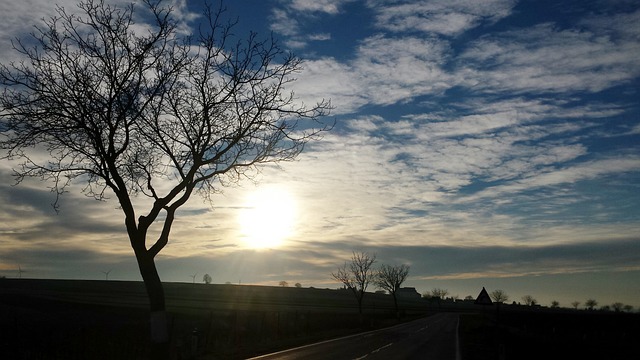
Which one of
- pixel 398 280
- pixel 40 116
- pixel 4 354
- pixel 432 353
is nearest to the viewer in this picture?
pixel 40 116

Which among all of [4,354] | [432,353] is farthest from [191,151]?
[432,353]

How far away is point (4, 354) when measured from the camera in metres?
20.3

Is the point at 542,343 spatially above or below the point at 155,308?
below

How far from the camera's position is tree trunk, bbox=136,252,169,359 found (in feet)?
58.4

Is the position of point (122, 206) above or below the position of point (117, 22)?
below

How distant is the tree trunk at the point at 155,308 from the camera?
58.4 ft

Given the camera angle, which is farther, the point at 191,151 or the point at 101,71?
the point at 191,151

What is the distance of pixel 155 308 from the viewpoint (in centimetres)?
1808

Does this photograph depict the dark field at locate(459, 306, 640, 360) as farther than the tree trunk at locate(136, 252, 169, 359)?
Yes

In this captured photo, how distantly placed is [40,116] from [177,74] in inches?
176

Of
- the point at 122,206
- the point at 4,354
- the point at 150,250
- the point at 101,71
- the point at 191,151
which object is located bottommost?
the point at 4,354

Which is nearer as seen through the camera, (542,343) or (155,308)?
(155,308)

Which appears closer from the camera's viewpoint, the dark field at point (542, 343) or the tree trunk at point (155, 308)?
the tree trunk at point (155, 308)

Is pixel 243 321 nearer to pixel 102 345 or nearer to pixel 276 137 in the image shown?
pixel 102 345
